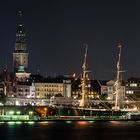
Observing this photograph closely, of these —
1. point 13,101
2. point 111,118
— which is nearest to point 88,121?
point 111,118

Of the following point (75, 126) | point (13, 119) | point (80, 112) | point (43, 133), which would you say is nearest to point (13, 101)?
point (80, 112)

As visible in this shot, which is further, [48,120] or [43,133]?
[48,120]

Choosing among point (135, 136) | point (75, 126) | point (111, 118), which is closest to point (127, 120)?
point (111, 118)

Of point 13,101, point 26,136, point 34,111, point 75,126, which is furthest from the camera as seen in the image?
point 13,101

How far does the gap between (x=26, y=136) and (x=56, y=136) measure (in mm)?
3666

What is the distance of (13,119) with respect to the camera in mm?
133875

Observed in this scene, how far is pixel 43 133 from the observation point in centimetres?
10588

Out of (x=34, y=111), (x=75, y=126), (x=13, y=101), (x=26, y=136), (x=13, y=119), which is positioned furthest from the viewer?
(x=13, y=101)

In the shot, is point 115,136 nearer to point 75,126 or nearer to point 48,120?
point 75,126

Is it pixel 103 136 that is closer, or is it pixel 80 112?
pixel 103 136

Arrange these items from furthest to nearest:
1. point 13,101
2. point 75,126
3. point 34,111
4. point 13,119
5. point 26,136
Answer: point 13,101 < point 34,111 < point 13,119 < point 75,126 < point 26,136

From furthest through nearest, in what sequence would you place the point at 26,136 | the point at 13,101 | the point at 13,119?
the point at 13,101 → the point at 13,119 → the point at 26,136

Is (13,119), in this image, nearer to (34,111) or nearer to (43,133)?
(34,111)

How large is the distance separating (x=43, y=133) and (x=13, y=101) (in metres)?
90.5
